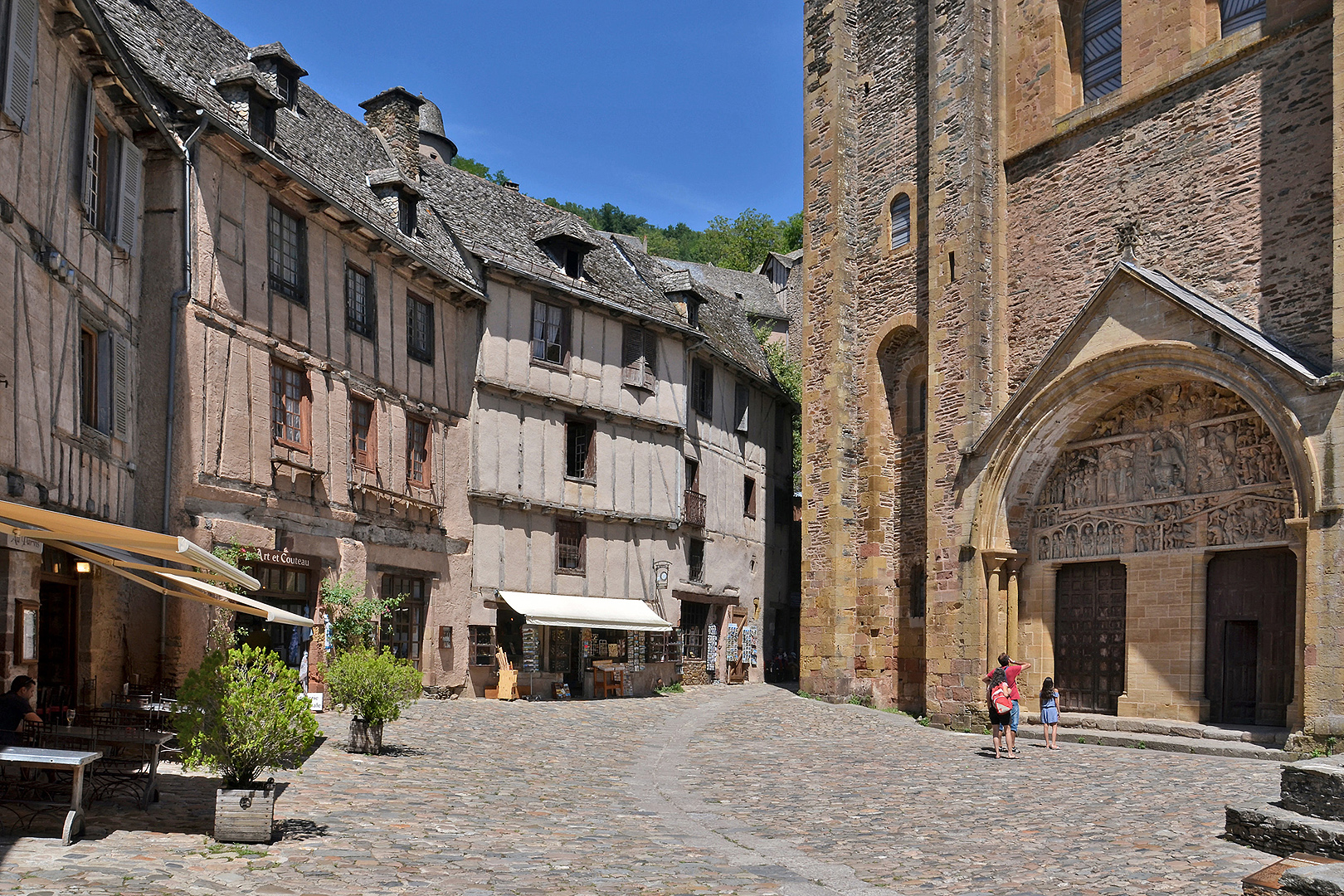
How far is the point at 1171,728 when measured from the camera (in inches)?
617

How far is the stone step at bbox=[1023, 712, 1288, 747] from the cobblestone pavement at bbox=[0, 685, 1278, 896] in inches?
32.8

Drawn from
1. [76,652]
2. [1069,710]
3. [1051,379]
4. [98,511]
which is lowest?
[1069,710]

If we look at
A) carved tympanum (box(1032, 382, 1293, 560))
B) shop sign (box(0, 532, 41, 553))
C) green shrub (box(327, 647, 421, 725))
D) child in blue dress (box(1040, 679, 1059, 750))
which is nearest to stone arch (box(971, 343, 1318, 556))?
carved tympanum (box(1032, 382, 1293, 560))

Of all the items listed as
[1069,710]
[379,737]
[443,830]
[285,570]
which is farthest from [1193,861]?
[285,570]

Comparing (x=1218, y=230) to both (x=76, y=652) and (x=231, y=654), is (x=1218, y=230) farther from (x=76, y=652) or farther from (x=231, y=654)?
(x=76, y=652)

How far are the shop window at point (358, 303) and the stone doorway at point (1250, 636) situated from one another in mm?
12755

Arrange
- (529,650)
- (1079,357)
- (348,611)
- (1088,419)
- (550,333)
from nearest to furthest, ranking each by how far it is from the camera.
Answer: (348,611), (1079,357), (1088,419), (529,650), (550,333)

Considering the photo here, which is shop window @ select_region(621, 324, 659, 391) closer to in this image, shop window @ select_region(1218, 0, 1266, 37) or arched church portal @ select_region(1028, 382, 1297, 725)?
arched church portal @ select_region(1028, 382, 1297, 725)

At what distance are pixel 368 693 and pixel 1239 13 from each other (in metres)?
14.6

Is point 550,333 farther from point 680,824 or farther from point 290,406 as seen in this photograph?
point 680,824

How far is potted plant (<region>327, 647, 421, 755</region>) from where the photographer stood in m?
12.0

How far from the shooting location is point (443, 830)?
27.8 feet

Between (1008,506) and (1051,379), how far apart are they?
2208 mm

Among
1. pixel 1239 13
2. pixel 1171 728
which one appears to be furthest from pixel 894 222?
pixel 1171 728
